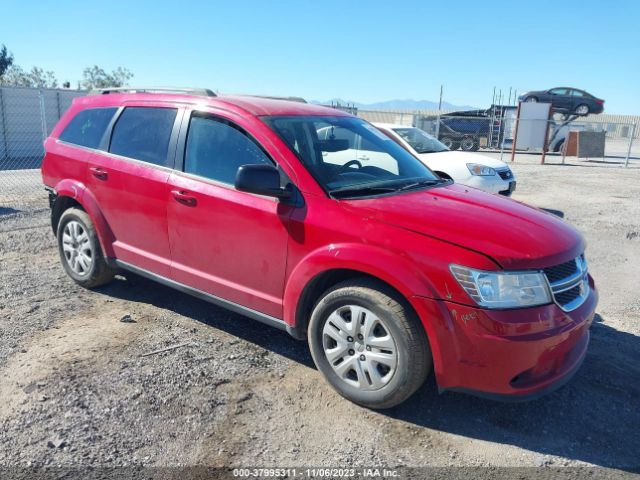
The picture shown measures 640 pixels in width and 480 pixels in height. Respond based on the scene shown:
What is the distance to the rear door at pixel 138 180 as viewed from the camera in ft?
13.8

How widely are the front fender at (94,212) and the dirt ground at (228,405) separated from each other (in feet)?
1.80

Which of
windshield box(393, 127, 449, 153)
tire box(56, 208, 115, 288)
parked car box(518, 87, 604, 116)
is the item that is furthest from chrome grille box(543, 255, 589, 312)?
parked car box(518, 87, 604, 116)

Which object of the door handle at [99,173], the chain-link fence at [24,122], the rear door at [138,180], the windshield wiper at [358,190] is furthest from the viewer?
the chain-link fence at [24,122]

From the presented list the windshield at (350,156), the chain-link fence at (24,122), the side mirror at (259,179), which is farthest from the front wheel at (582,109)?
the side mirror at (259,179)

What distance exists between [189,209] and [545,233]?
2449 millimetres

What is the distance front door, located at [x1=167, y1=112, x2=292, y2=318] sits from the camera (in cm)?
359

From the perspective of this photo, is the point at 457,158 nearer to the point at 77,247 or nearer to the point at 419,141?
the point at 419,141

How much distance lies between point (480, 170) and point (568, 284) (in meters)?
6.65

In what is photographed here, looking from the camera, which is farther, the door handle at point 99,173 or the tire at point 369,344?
the door handle at point 99,173

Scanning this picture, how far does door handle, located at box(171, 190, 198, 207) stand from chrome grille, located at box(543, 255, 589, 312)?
Answer: 2.42 meters

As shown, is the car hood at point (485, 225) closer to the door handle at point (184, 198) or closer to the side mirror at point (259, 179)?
the side mirror at point (259, 179)

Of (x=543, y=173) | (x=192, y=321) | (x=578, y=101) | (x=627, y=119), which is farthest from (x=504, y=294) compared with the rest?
(x=627, y=119)

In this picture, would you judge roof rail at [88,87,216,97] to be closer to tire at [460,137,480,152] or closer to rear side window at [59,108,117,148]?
rear side window at [59,108,117,148]

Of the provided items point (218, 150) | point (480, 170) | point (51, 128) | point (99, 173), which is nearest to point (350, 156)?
point (218, 150)
